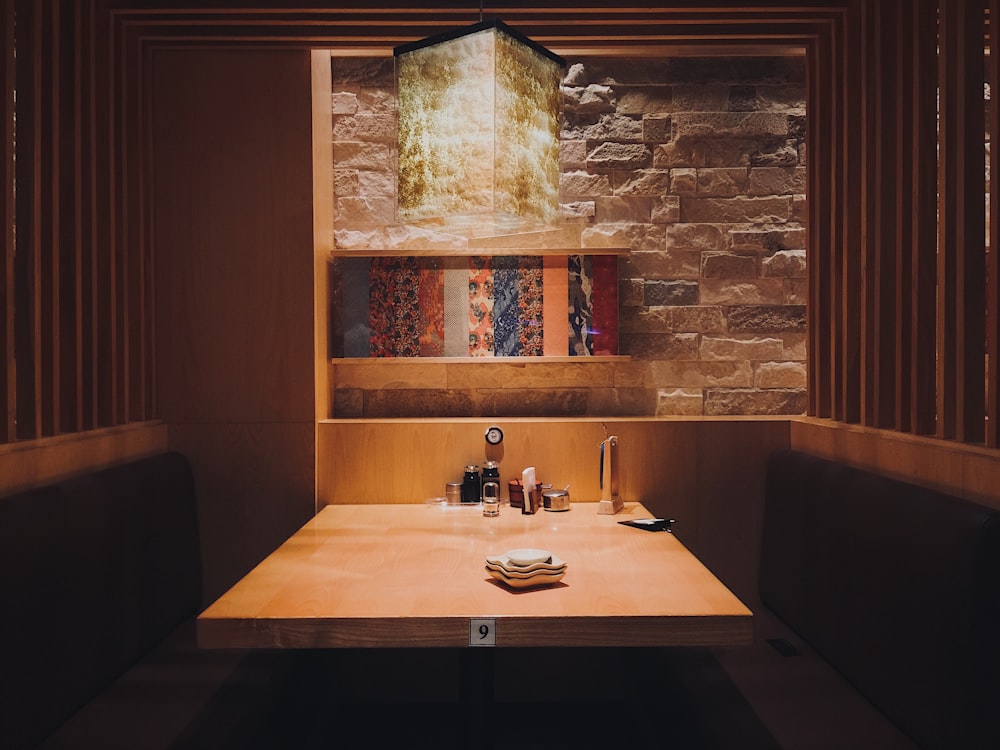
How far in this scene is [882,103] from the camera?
2.14 m

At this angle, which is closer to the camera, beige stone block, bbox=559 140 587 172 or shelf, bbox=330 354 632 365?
shelf, bbox=330 354 632 365

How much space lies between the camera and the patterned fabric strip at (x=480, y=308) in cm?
297

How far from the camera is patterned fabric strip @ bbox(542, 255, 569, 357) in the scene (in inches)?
116

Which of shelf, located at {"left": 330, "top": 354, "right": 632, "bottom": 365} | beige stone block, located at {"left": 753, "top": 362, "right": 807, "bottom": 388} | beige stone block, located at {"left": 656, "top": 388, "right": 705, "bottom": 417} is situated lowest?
beige stone block, located at {"left": 656, "top": 388, "right": 705, "bottom": 417}

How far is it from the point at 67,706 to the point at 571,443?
1775 mm

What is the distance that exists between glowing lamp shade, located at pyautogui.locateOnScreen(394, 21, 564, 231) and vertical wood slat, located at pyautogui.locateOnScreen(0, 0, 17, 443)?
3.28 ft

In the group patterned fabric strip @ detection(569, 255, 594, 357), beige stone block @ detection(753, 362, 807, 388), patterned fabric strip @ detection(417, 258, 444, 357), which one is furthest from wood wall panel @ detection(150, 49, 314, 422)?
beige stone block @ detection(753, 362, 807, 388)

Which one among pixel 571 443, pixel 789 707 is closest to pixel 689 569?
pixel 789 707

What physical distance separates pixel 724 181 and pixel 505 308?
3.50ft

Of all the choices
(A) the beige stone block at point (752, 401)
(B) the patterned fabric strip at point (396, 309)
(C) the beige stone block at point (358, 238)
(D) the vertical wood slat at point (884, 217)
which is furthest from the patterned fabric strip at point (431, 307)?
(D) the vertical wood slat at point (884, 217)

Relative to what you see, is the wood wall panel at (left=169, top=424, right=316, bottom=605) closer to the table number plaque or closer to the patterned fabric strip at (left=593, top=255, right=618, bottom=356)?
the patterned fabric strip at (left=593, top=255, right=618, bottom=356)

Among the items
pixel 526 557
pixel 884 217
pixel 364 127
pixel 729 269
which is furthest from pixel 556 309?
pixel 526 557

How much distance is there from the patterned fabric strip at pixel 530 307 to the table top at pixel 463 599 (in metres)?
1.01

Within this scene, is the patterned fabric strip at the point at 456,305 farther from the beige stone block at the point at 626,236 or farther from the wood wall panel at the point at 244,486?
the wood wall panel at the point at 244,486
